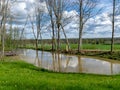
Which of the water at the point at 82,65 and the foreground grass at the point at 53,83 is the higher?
the foreground grass at the point at 53,83

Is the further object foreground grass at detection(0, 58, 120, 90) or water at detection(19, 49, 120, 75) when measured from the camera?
water at detection(19, 49, 120, 75)

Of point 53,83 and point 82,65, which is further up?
point 53,83

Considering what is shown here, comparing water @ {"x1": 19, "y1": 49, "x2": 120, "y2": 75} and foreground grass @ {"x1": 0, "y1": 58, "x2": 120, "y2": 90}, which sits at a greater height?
foreground grass @ {"x1": 0, "y1": 58, "x2": 120, "y2": 90}

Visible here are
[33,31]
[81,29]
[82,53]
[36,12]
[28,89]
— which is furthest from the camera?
[33,31]

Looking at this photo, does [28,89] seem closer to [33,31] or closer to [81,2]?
[81,2]

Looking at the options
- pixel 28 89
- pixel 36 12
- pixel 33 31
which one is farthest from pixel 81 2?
pixel 28 89

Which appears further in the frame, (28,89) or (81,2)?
(81,2)

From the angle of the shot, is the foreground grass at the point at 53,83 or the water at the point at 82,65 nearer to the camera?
the foreground grass at the point at 53,83

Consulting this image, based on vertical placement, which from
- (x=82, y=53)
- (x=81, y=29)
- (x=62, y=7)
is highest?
(x=62, y=7)

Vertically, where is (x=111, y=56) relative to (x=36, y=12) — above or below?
below

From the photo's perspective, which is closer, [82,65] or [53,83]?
[53,83]

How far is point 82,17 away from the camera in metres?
53.3

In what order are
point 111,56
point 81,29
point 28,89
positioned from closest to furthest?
point 28,89
point 111,56
point 81,29

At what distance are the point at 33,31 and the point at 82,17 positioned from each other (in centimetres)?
3837
